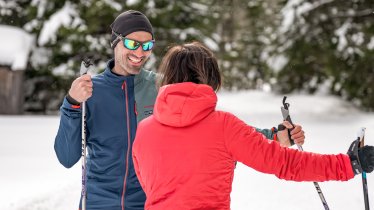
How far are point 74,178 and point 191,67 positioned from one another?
615 cm

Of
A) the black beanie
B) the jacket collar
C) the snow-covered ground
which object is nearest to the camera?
the jacket collar

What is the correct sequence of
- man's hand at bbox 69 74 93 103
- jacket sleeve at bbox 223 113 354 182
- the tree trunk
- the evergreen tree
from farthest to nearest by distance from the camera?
the tree trunk, the evergreen tree, man's hand at bbox 69 74 93 103, jacket sleeve at bbox 223 113 354 182

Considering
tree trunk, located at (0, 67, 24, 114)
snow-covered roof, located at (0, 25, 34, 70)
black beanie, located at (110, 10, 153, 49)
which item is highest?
snow-covered roof, located at (0, 25, 34, 70)

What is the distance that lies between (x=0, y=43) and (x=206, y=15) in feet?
18.8

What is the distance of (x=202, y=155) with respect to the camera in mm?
2225

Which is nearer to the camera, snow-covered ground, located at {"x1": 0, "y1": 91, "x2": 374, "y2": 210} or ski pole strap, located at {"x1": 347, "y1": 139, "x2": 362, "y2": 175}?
ski pole strap, located at {"x1": 347, "y1": 139, "x2": 362, "y2": 175}

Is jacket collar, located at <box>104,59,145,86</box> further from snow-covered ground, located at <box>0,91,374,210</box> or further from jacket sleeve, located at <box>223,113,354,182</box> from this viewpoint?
snow-covered ground, located at <box>0,91,374,210</box>

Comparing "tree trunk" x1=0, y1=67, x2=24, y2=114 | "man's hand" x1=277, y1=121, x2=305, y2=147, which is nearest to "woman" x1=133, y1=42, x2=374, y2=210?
"man's hand" x1=277, y1=121, x2=305, y2=147

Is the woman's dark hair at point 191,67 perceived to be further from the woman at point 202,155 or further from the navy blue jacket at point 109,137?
the navy blue jacket at point 109,137

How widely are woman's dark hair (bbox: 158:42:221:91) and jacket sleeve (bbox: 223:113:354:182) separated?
0.75 feet

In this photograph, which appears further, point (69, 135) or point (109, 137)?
point (109, 137)

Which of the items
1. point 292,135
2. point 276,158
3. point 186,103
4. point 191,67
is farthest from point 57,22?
point 276,158

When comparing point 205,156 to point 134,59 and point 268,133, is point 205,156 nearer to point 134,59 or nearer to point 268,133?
point 268,133

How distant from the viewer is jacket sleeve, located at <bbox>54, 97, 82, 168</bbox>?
2.95 meters
